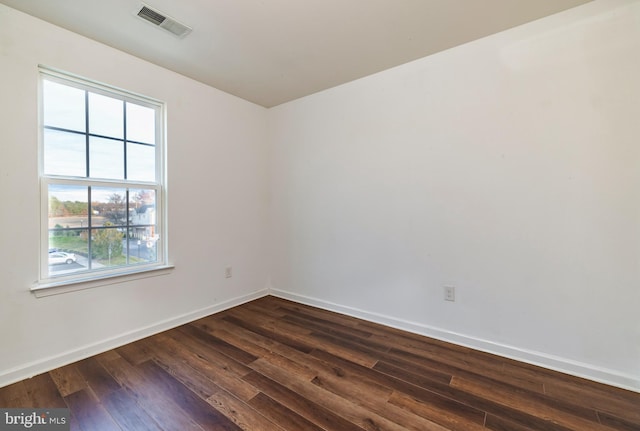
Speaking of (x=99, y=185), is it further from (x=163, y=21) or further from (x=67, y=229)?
(x=163, y=21)

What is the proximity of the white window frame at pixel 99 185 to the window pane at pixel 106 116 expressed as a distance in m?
0.06

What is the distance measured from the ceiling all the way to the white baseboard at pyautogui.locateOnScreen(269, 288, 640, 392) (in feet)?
7.97

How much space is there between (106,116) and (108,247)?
112 cm

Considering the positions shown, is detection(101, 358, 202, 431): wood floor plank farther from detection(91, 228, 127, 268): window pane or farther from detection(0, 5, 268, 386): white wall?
detection(91, 228, 127, 268): window pane

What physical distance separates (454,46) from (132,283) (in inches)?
136

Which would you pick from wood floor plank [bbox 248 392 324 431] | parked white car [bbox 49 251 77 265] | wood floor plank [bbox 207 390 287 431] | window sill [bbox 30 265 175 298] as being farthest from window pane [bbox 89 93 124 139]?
wood floor plank [bbox 248 392 324 431]

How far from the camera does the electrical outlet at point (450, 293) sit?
234 centimetres

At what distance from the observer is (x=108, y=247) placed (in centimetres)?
234

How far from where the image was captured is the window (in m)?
2.04

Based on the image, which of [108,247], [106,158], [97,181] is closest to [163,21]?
[106,158]

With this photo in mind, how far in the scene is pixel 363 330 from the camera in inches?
102

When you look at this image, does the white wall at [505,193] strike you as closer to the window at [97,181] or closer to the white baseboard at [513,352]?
the white baseboard at [513,352]

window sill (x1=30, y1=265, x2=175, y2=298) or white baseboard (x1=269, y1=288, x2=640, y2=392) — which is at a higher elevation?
window sill (x1=30, y1=265, x2=175, y2=298)

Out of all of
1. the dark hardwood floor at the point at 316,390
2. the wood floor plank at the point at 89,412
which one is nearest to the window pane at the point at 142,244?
the dark hardwood floor at the point at 316,390
